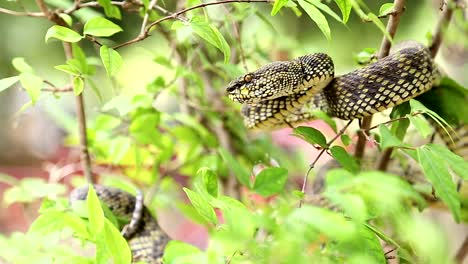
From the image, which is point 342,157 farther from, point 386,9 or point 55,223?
point 55,223

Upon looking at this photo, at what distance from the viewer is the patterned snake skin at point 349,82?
919mm

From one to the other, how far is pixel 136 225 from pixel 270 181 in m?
0.35

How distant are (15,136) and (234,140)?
12.0ft

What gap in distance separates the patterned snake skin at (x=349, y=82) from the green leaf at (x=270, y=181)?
13 centimetres

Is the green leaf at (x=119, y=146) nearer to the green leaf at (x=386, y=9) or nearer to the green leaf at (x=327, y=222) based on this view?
the green leaf at (x=386, y=9)

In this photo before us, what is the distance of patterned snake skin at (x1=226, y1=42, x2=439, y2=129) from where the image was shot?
919 mm

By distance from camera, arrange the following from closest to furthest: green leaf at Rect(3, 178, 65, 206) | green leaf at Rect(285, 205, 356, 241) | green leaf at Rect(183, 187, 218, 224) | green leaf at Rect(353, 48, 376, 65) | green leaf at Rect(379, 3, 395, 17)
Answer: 1. green leaf at Rect(285, 205, 356, 241)
2. green leaf at Rect(183, 187, 218, 224)
3. green leaf at Rect(379, 3, 395, 17)
4. green leaf at Rect(353, 48, 376, 65)
5. green leaf at Rect(3, 178, 65, 206)

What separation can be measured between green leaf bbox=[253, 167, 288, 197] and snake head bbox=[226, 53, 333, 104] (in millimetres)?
130

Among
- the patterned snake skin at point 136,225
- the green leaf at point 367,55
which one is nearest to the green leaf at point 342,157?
the green leaf at point 367,55

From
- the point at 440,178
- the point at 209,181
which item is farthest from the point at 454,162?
the point at 209,181

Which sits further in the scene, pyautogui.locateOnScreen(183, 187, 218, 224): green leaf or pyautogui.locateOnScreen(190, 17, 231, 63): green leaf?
pyautogui.locateOnScreen(190, 17, 231, 63): green leaf

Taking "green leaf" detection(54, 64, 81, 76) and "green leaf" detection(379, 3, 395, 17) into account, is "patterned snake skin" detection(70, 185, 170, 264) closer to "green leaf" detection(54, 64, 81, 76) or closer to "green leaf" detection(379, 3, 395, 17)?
"green leaf" detection(54, 64, 81, 76)

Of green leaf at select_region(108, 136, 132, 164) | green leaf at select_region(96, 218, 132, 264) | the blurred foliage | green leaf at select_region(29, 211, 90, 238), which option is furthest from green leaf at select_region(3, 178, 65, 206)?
green leaf at select_region(96, 218, 132, 264)

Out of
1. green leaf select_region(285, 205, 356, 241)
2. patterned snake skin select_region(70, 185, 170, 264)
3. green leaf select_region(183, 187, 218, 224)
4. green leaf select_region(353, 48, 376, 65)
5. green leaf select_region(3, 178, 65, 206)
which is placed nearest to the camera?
green leaf select_region(285, 205, 356, 241)
